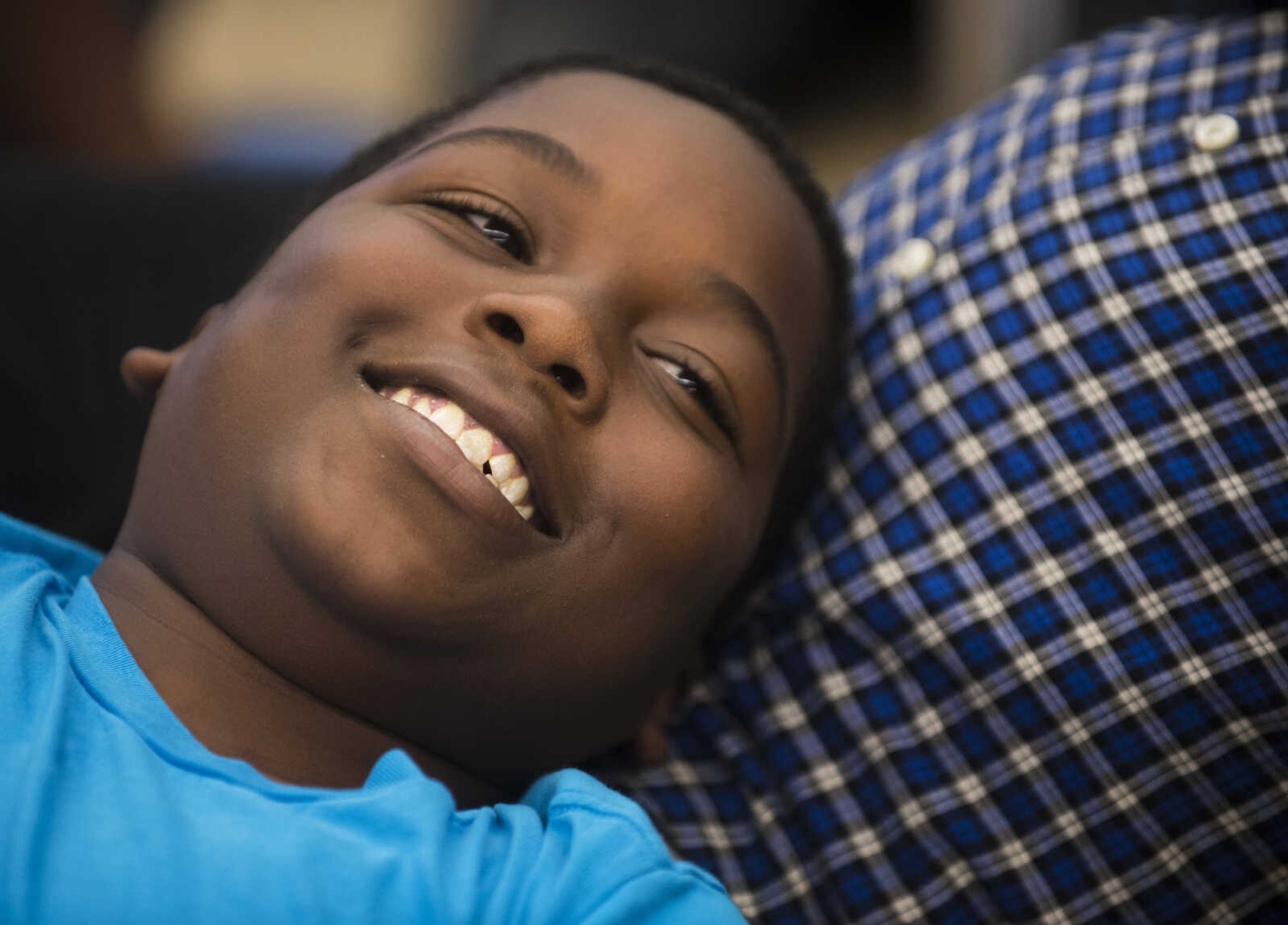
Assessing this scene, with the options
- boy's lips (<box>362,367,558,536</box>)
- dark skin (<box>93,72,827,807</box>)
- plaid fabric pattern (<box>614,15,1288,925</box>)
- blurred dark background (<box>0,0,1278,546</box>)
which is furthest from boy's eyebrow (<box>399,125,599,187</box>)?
blurred dark background (<box>0,0,1278,546</box>)

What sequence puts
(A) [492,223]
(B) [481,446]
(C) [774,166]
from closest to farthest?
(B) [481,446] < (A) [492,223] < (C) [774,166]

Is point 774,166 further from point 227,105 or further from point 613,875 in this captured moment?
point 227,105

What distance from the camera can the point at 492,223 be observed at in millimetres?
927

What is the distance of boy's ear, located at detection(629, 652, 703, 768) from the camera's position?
108cm

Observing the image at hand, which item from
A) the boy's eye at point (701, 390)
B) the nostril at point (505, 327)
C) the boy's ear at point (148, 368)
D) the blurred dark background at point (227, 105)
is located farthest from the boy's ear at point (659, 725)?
the blurred dark background at point (227, 105)

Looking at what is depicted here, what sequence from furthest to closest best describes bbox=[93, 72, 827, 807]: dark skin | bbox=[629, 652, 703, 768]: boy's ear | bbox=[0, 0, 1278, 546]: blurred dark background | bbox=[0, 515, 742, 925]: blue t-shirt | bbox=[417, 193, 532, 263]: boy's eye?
bbox=[0, 0, 1278, 546]: blurred dark background
bbox=[629, 652, 703, 768]: boy's ear
bbox=[417, 193, 532, 263]: boy's eye
bbox=[93, 72, 827, 807]: dark skin
bbox=[0, 515, 742, 925]: blue t-shirt

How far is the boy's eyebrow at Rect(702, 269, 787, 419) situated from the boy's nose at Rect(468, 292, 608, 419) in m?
0.14

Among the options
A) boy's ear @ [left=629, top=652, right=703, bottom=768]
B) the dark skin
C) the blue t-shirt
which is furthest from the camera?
boy's ear @ [left=629, top=652, right=703, bottom=768]

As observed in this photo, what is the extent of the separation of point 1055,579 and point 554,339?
509 millimetres

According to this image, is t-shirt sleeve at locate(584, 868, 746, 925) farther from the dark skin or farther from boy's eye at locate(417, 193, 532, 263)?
boy's eye at locate(417, 193, 532, 263)

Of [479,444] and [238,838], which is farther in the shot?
[479,444]

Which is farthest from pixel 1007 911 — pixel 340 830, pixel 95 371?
pixel 95 371

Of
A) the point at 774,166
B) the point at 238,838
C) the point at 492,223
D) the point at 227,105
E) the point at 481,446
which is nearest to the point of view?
the point at 238,838

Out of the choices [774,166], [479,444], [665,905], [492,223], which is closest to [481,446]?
[479,444]
